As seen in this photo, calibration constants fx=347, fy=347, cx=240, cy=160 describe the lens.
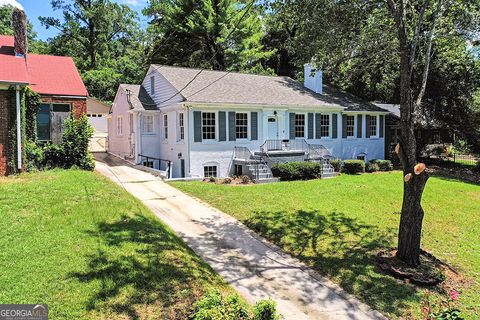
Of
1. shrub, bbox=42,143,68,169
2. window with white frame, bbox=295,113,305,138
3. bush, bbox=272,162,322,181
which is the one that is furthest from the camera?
window with white frame, bbox=295,113,305,138

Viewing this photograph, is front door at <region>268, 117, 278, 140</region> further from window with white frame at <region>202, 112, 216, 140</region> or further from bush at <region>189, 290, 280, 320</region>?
bush at <region>189, 290, 280, 320</region>

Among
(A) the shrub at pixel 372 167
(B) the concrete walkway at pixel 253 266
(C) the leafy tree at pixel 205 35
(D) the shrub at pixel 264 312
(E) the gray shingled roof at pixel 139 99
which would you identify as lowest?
(B) the concrete walkway at pixel 253 266

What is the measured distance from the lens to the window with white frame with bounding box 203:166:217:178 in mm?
17570

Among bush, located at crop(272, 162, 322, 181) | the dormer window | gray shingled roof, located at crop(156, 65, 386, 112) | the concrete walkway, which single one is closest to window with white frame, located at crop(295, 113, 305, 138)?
gray shingled roof, located at crop(156, 65, 386, 112)

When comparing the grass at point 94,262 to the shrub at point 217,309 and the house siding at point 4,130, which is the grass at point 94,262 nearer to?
the shrub at point 217,309

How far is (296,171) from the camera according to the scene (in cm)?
1727

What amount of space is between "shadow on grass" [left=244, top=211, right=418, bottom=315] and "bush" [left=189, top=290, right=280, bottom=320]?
2340 mm

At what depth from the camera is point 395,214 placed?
442 inches

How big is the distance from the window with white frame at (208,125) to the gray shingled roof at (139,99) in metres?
4.69

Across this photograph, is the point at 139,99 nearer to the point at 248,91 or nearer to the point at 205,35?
the point at 248,91

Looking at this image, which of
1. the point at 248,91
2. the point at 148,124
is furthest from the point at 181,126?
A: the point at 248,91

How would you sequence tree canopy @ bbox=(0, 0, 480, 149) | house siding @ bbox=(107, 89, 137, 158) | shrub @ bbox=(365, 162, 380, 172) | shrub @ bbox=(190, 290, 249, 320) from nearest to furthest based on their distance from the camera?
shrub @ bbox=(190, 290, 249, 320), tree canopy @ bbox=(0, 0, 480, 149), shrub @ bbox=(365, 162, 380, 172), house siding @ bbox=(107, 89, 137, 158)

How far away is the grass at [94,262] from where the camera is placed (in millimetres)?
4676

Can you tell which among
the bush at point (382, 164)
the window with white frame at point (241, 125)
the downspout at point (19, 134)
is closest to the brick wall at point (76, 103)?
the downspout at point (19, 134)
